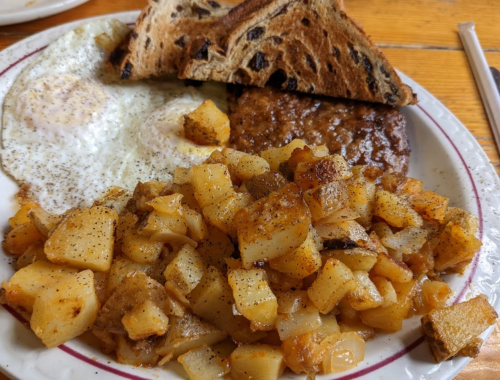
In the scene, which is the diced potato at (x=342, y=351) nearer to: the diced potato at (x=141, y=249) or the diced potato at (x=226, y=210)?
the diced potato at (x=226, y=210)

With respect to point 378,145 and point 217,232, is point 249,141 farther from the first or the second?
point 217,232

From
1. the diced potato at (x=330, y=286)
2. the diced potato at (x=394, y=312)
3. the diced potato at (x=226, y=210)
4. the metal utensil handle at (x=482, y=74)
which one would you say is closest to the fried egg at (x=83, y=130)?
the diced potato at (x=226, y=210)

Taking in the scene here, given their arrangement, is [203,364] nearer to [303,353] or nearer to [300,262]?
[303,353]

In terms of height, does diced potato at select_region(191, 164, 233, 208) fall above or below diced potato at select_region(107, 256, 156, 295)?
above

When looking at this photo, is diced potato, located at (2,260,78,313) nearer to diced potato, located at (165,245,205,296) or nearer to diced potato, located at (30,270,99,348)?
diced potato, located at (30,270,99,348)

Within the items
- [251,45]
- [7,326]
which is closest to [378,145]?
[251,45]

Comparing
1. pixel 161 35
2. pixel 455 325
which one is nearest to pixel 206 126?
pixel 161 35

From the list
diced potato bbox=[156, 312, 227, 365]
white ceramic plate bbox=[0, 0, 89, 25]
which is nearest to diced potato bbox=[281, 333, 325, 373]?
diced potato bbox=[156, 312, 227, 365]
